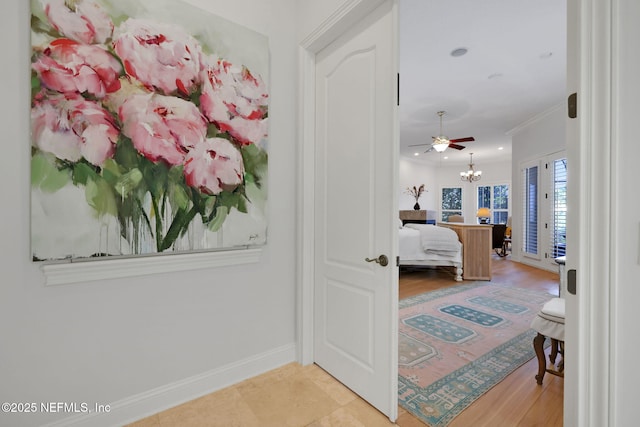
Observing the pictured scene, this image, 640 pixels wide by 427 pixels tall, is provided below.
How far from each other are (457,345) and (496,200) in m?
8.91

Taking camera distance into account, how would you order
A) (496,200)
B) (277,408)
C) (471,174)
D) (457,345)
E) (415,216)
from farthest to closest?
1. (496,200)
2. (471,174)
3. (415,216)
4. (457,345)
5. (277,408)

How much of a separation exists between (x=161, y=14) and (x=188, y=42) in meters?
0.17

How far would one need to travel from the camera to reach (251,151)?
6.29 feet

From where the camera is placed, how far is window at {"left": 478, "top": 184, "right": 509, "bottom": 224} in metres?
9.66

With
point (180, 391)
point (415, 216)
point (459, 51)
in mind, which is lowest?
point (180, 391)

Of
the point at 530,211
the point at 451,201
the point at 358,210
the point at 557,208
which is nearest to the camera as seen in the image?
the point at 358,210

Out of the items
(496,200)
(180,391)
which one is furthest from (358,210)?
(496,200)

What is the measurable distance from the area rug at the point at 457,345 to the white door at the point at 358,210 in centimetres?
39

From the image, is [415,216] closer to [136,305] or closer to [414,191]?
[414,191]

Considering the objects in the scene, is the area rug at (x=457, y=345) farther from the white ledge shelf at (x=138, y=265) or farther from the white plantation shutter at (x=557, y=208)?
the white plantation shutter at (x=557, y=208)

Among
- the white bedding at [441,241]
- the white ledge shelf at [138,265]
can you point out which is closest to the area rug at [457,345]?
the white bedding at [441,241]

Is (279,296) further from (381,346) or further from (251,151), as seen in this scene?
(251,151)

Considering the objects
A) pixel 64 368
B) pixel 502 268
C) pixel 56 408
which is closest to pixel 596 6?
pixel 64 368

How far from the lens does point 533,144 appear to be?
19.6 feet
